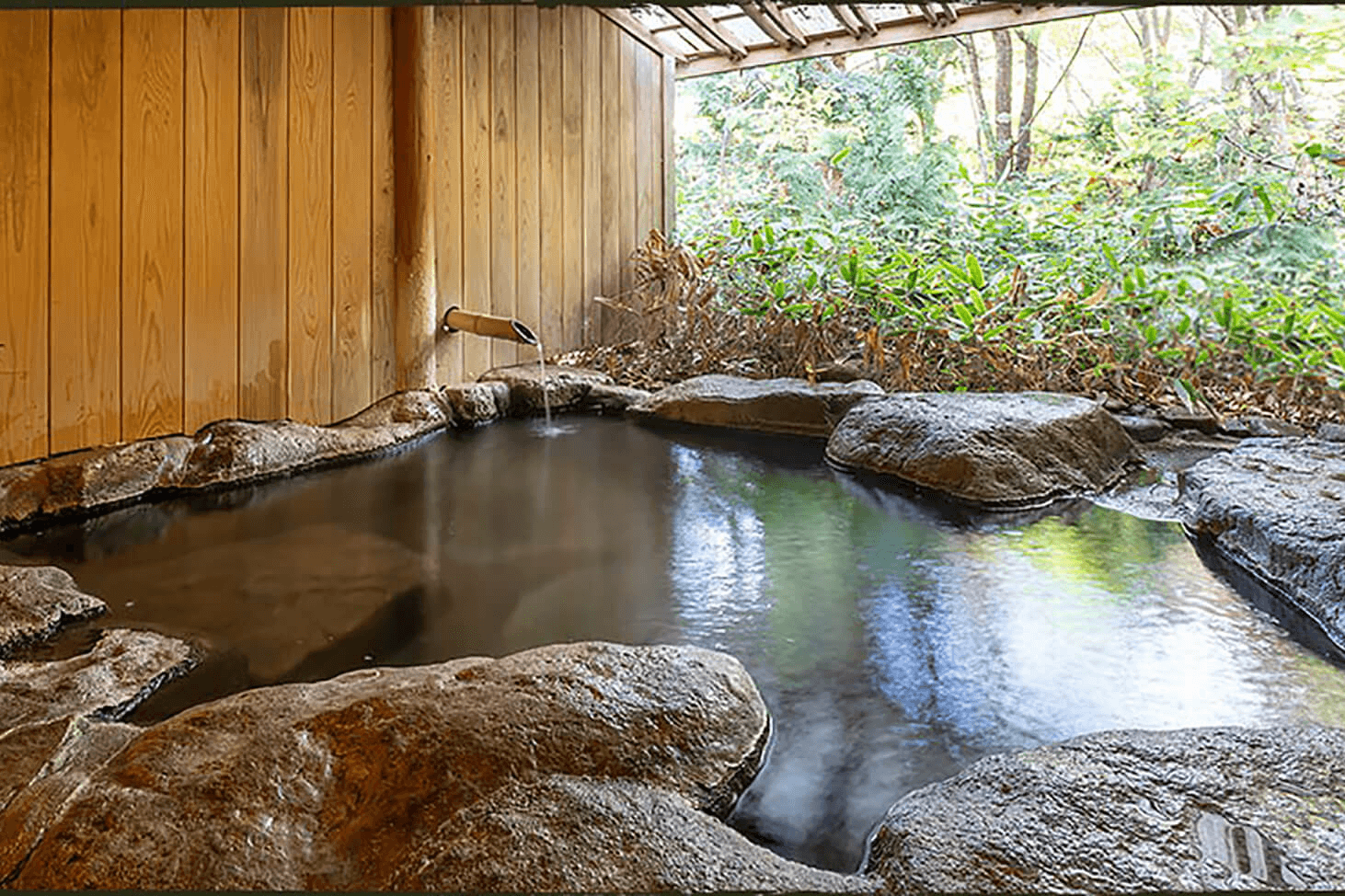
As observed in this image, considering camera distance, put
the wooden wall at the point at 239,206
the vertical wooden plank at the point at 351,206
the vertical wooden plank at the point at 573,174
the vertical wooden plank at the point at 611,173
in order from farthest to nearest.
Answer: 1. the vertical wooden plank at the point at 611,173
2. the vertical wooden plank at the point at 573,174
3. the vertical wooden plank at the point at 351,206
4. the wooden wall at the point at 239,206

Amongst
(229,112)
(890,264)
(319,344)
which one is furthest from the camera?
(890,264)

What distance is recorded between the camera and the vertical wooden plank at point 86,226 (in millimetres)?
3258

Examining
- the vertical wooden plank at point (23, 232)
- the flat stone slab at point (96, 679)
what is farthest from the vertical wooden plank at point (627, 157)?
the flat stone slab at point (96, 679)

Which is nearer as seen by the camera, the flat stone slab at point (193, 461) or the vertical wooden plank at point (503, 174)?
the flat stone slab at point (193, 461)

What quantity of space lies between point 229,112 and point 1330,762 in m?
3.95

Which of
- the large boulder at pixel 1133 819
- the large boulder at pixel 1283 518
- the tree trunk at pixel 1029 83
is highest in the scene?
the tree trunk at pixel 1029 83

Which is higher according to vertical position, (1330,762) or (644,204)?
(644,204)

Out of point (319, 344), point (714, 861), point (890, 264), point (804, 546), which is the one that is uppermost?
point (890, 264)

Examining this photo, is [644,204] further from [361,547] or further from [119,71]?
[361,547]

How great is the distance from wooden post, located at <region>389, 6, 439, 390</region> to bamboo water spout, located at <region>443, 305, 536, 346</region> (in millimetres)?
163

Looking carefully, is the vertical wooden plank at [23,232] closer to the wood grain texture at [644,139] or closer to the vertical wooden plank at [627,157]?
the vertical wooden plank at [627,157]

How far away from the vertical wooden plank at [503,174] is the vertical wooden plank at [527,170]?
38mm

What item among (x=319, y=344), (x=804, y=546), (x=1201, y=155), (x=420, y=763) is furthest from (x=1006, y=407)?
(x=1201, y=155)

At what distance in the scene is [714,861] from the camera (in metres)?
1.19
